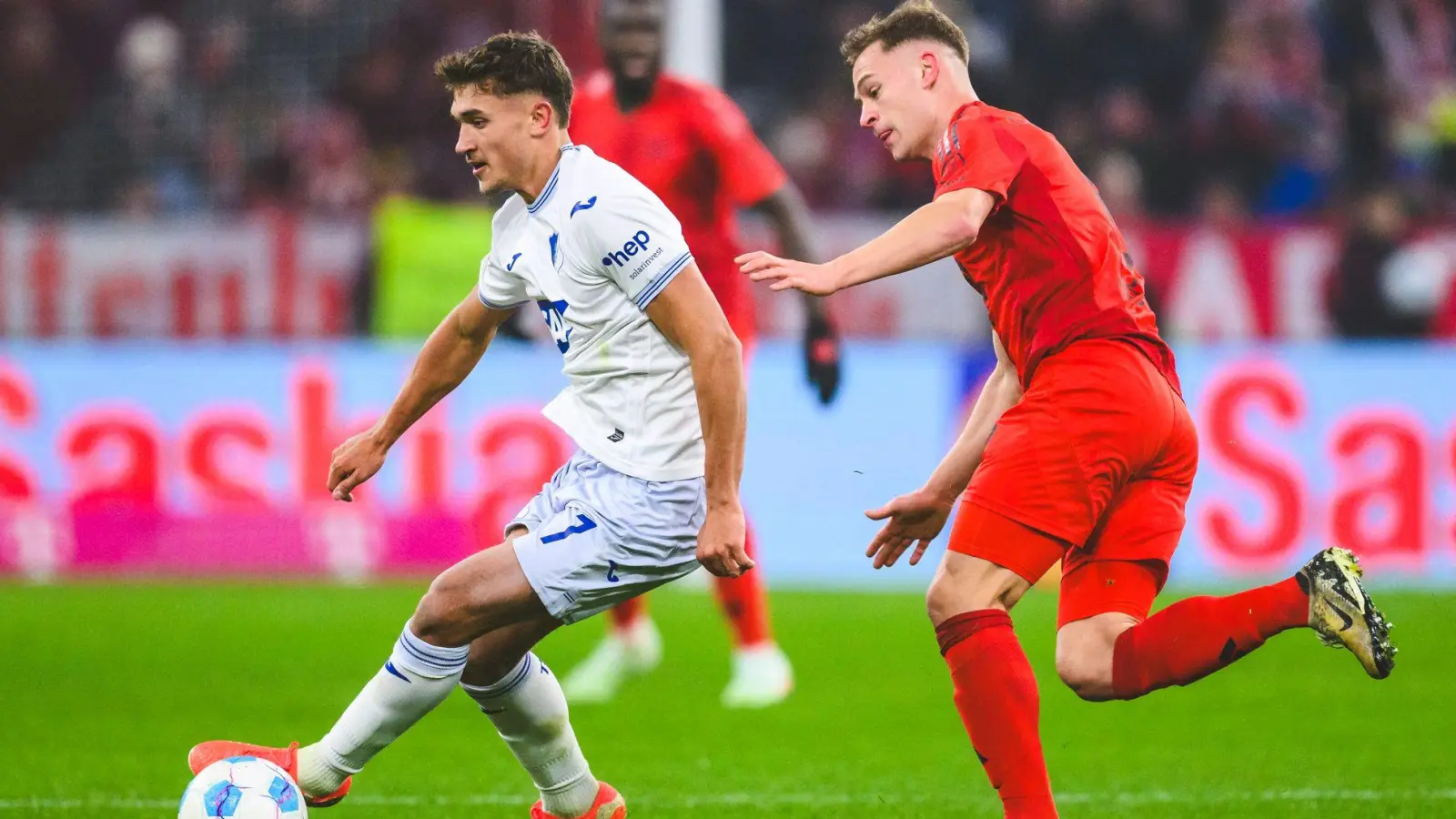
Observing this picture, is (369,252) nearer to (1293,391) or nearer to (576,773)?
(1293,391)

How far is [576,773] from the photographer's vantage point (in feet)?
15.2

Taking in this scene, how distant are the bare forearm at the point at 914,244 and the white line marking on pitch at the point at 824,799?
1921 millimetres

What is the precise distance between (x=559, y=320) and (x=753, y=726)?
2802mm

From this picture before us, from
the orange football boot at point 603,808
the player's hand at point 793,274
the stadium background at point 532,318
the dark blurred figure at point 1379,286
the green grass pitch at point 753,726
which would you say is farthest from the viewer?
the dark blurred figure at point 1379,286

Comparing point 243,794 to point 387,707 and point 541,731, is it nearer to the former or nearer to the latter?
point 387,707

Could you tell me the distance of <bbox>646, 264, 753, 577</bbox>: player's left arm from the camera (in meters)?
4.16

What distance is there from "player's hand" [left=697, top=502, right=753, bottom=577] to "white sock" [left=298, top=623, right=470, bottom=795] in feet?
2.05

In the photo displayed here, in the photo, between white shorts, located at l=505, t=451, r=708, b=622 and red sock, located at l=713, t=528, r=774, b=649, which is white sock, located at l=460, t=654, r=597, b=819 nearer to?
white shorts, located at l=505, t=451, r=708, b=622

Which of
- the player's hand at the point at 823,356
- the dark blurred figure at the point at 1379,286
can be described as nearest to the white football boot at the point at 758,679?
the player's hand at the point at 823,356

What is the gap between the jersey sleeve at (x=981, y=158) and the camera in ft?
13.6

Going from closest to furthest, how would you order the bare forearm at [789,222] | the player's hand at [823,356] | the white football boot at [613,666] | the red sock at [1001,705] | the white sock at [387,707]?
the red sock at [1001,705] < the white sock at [387,707] < the player's hand at [823,356] < the bare forearm at [789,222] < the white football boot at [613,666]

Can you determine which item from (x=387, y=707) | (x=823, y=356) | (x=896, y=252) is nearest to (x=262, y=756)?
(x=387, y=707)

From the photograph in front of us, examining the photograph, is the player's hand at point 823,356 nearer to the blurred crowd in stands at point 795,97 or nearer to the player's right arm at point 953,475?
the player's right arm at point 953,475

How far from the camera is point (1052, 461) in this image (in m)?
4.27
